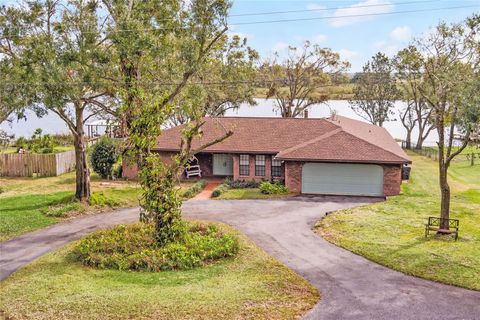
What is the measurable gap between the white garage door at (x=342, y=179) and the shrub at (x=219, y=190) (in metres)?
4.67

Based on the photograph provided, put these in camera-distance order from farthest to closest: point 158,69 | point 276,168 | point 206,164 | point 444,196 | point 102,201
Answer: point 206,164, point 276,168, point 102,201, point 158,69, point 444,196

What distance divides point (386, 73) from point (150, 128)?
156 ft

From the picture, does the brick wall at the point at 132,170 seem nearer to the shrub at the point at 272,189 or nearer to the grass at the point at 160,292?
the shrub at the point at 272,189

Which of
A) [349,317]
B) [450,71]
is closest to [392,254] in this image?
[349,317]

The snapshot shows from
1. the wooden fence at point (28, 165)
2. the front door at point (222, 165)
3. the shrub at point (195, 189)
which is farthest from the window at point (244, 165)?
the wooden fence at point (28, 165)

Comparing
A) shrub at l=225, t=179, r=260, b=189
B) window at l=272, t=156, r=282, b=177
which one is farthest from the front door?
window at l=272, t=156, r=282, b=177

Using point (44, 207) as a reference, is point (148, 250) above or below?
below

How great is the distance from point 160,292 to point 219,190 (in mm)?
14970

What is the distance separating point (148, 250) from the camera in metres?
16.5

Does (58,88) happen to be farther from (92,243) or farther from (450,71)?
(450,71)

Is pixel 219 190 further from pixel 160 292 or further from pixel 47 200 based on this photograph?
pixel 160 292

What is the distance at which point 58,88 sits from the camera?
65.5 feet

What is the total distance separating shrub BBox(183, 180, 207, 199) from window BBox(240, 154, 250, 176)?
8.64 ft

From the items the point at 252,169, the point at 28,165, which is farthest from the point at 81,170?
the point at 252,169
